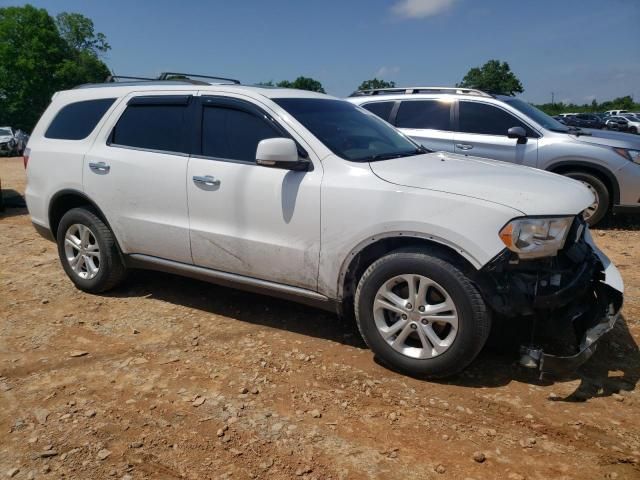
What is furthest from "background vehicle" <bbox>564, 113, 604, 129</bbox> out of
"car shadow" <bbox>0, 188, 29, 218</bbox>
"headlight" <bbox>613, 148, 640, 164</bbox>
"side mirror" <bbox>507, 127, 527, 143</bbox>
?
"car shadow" <bbox>0, 188, 29, 218</bbox>

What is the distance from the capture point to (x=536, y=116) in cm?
744

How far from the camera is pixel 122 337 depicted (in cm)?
390

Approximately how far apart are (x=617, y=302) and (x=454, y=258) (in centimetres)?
104

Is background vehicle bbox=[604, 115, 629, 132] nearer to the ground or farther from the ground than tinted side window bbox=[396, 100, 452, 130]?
farther from the ground

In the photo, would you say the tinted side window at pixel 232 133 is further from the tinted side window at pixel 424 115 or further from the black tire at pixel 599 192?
the black tire at pixel 599 192

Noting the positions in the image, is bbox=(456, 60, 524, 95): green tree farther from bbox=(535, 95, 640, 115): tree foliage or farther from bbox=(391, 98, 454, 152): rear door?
bbox=(391, 98, 454, 152): rear door

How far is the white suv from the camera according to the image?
115 inches

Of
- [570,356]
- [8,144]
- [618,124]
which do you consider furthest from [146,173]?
[618,124]

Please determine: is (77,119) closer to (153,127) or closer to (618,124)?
(153,127)

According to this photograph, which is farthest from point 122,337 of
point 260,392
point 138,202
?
point 260,392

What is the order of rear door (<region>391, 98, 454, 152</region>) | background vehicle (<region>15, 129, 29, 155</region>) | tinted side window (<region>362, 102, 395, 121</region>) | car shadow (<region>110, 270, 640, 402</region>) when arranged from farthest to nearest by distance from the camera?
background vehicle (<region>15, 129, 29, 155</region>), tinted side window (<region>362, 102, 395, 121</region>), rear door (<region>391, 98, 454, 152</region>), car shadow (<region>110, 270, 640, 402</region>)

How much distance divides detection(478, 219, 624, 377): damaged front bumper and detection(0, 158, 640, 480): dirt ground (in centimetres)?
30

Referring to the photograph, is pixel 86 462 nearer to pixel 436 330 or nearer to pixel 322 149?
pixel 436 330

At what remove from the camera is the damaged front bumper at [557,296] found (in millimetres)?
2867
